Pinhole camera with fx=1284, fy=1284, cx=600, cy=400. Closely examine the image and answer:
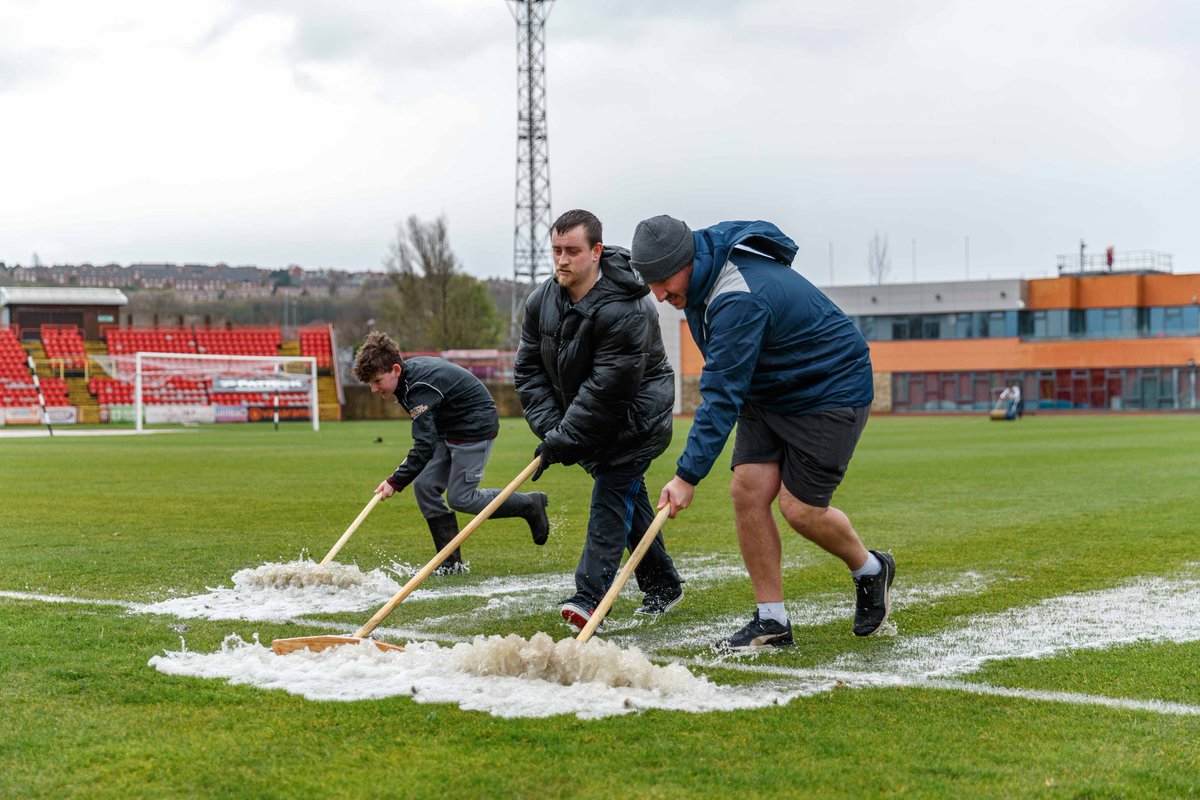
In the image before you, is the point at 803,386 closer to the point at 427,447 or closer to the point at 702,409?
the point at 702,409

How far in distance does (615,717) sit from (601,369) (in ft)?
7.28

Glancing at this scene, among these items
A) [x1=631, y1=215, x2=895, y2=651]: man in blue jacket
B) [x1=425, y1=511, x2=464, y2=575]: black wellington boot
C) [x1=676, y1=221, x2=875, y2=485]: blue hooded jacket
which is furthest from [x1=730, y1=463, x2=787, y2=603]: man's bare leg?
[x1=425, y1=511, x2=464, y2=575]: black wellington boot

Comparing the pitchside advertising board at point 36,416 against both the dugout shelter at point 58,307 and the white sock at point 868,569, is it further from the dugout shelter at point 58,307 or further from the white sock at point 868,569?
the white sock at point 868,569

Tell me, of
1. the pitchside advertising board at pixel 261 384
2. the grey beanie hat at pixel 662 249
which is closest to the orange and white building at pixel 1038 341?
the pitchside advertising board at pixel 261 384

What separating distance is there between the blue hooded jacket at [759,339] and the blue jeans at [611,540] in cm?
102

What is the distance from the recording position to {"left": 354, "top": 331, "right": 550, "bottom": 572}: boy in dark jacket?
789 centimetres

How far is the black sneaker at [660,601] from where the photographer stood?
6738 millimetres

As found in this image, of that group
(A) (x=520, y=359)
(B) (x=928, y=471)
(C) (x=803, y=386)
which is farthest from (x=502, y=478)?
(C) (x=803, y=386)

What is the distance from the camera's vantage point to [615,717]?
14.2 feet

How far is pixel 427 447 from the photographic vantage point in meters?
7.94

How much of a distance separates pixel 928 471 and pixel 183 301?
120956mm

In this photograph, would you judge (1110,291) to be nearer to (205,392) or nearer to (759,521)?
(205,392)

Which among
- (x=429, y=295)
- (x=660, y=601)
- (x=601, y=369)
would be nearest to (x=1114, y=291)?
(x=429, y=295)

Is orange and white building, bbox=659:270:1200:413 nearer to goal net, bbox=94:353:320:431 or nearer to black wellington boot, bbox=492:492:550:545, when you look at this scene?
goal net, bbox=94:353:320:431
